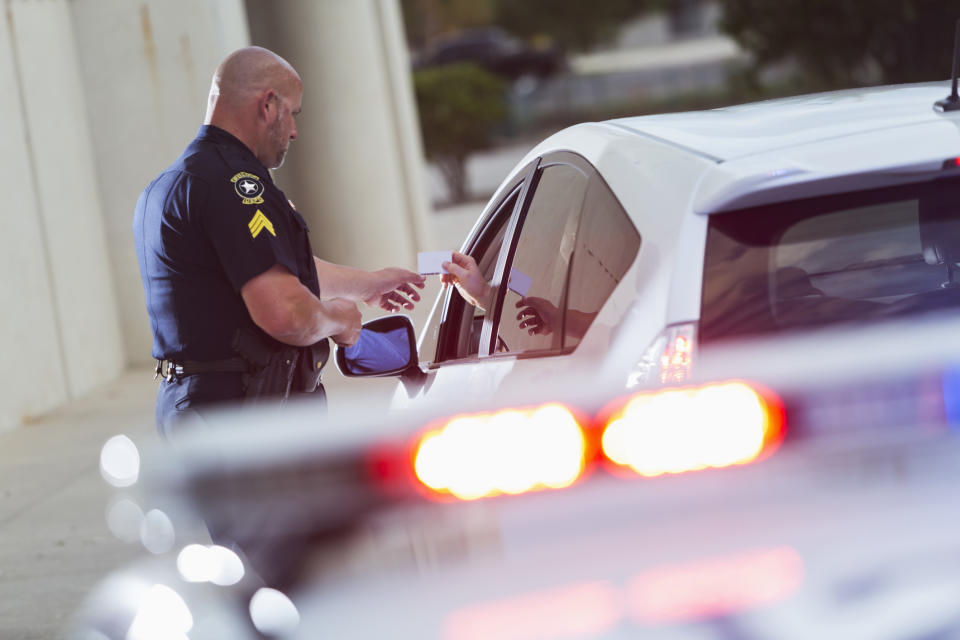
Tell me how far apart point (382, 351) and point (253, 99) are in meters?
0.77

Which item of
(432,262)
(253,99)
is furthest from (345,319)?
(253,99)

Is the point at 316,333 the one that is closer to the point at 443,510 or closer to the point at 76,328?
the point at 443,510

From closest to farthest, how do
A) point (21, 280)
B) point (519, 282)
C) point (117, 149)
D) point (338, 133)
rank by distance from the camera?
1. point (519, 282)
2. point (21, 280)
3. point (117, 149)
4. point (338, 133)

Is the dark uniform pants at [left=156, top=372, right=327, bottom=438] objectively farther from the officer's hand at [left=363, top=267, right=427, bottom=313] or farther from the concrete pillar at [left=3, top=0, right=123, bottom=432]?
the concrete pillar at [left=3, top=0, right=123, bottom=432]

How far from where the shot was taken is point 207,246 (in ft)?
11.2

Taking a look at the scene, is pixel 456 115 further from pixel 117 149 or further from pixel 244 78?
pixel 244 78

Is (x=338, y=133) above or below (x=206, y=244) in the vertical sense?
above

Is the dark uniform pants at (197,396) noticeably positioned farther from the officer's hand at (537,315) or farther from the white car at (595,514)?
the white car at (595,514)

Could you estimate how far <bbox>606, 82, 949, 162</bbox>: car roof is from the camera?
240cm

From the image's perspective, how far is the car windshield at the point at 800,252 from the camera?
7.20 feet

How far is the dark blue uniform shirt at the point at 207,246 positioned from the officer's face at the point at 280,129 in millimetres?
162

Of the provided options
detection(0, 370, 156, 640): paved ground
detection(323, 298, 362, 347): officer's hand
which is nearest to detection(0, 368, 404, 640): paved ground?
detection(0, 370, 156, 640): paved ground

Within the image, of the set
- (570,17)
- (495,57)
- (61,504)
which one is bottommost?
(61,504)

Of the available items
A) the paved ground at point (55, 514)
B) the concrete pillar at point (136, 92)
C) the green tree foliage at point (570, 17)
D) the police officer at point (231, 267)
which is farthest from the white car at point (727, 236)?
the green tree foliage at point (570, 17)
